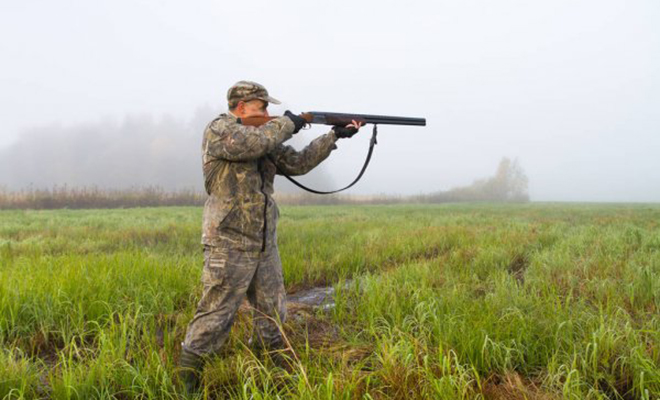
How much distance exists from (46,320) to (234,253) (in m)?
2.07

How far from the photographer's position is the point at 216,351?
3.01 metres

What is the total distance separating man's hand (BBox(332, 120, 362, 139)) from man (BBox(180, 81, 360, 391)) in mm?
482

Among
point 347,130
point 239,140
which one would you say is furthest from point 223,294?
point 347,130

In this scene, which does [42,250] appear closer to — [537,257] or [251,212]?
[251,212]

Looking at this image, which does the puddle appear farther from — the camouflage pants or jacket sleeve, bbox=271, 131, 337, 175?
jacket sleeve, bbox=271, 131, 337, 175

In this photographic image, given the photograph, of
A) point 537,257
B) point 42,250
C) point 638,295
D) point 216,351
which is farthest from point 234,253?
point 42,250

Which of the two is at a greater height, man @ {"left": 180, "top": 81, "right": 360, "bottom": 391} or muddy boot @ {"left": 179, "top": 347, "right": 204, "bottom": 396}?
man @ {"left": 180, "top": 81, "right": 360, "bottom": 391}

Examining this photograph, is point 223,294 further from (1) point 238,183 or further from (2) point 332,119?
(2) point 332,119

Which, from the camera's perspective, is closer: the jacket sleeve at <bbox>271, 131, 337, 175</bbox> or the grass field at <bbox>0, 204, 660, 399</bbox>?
the grass field at <bbox>0, 204, 660, 399</bbox>

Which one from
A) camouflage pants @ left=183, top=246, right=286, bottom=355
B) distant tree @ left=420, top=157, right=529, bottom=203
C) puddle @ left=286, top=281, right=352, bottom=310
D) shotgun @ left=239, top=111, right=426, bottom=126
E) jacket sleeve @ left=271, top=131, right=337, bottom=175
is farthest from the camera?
distant tree @ left=420, top=157, right=529, bottom=203

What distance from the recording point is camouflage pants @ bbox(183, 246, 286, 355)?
2936mm

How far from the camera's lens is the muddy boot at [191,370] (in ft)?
9.20

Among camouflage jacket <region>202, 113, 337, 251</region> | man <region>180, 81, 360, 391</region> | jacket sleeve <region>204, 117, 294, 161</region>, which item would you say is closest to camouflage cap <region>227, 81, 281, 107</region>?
man <region>180, 81, 360, 391</region>

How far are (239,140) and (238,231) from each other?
0.68 metres
